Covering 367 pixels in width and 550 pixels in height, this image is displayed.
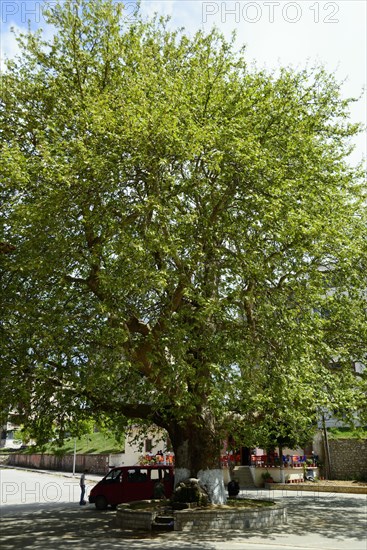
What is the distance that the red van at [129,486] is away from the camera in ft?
77.0

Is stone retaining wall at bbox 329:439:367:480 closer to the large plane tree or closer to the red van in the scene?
the red van

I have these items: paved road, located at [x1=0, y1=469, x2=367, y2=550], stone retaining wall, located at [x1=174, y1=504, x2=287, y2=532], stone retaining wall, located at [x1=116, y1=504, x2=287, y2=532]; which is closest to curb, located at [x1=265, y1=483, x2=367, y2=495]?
paved road, located at [x1=0, y1=469, x2=367, y2=550]

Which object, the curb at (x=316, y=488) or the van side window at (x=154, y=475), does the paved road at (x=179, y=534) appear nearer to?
the van side window at (x=154, y=475)

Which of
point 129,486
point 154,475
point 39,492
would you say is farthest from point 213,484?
point 39,492

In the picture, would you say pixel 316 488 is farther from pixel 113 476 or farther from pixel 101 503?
pixel 101 503

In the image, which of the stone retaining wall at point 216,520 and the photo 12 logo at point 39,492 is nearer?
the stone retaining wall at point 216,520

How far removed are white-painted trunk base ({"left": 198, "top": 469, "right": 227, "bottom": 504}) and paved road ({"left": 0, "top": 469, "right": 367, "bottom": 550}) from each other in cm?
207

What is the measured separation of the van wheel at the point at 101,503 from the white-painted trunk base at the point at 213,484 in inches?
332

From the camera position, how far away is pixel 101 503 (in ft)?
77.0

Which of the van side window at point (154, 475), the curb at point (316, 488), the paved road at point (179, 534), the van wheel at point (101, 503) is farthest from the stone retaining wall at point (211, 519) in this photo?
the curb at point (316, 488)

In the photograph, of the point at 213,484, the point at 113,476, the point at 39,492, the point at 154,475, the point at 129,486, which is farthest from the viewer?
the point at 39,492

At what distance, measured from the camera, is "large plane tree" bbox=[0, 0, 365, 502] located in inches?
530

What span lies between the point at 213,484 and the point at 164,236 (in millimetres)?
9183

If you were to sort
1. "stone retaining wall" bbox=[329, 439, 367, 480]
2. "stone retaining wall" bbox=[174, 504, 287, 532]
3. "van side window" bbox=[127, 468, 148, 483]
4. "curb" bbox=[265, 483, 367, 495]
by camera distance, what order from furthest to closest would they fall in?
"stone retaining wall" bbox=[329, 439, 367, 480], "curb" bbox=[265, 483, 367, 495], "van side window" bbox=[127, 468, 148, 483], "stone retaining wall" bbox=[174, 504, 287, 532]
